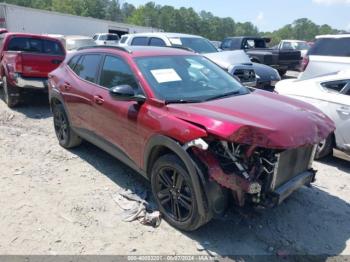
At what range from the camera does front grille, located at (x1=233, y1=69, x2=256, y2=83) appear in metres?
8.50

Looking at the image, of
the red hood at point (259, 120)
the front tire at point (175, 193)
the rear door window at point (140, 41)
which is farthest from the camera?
the rear door window at point (140, 41)

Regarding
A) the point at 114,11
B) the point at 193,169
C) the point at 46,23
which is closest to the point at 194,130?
the point at 193,169

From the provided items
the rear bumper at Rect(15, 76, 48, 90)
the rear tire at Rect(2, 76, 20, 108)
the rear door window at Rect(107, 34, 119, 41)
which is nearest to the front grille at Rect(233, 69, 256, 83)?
the rear bumper at Rect(15, 76, 48, 90)

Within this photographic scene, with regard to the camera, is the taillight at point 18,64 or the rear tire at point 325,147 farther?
the taillight at point 18,64

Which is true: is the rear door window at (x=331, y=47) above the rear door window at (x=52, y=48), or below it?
above

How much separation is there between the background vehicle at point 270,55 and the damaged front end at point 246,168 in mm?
11607

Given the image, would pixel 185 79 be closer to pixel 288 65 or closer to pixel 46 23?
pixel 288 65

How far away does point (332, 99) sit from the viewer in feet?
17.2

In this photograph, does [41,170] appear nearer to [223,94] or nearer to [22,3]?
[223,94]

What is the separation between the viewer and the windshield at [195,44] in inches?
387

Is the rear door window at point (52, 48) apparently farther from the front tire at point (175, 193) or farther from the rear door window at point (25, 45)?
the front tire at point (175, 193)

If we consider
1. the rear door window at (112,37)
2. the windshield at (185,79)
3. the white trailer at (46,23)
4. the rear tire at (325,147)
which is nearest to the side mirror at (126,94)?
the windshield at (185,79)

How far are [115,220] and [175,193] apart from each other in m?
0.78

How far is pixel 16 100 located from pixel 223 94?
6294 mm
